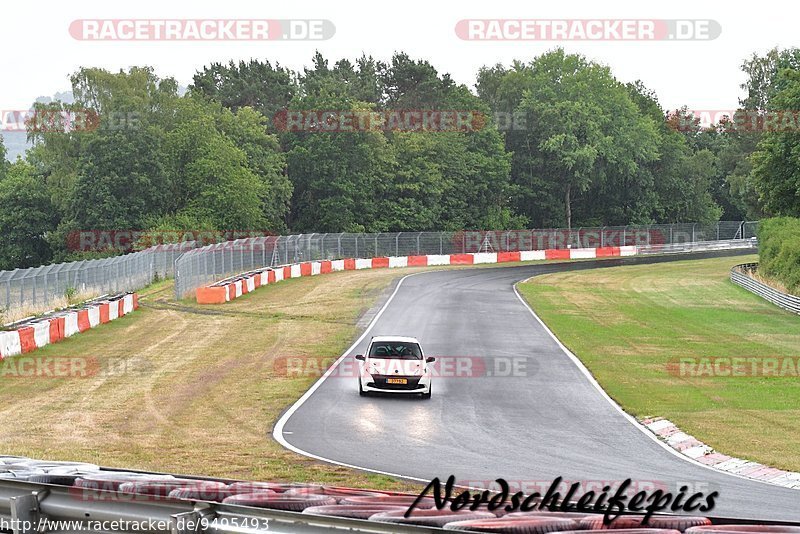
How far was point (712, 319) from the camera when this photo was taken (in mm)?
43906

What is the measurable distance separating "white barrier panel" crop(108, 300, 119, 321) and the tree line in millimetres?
36559

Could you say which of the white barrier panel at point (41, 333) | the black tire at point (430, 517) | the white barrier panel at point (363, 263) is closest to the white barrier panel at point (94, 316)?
the white barrier panel at point (41, 333)

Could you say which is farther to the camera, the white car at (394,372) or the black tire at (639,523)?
the white car at (394,372)

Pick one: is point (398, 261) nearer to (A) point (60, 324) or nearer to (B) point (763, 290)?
(B) point (763, 290)

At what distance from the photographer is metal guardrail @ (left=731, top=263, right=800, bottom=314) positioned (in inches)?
1821

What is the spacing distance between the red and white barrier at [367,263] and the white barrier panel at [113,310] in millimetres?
7244

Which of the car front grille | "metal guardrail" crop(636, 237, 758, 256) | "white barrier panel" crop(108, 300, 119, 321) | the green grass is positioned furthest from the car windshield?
"metal guardrail" crop(636, 237, 758, 256)

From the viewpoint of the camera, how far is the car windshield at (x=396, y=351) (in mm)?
24156

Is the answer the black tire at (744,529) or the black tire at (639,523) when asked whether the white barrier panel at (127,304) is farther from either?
the black tire at (744,529)

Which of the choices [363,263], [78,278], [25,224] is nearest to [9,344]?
[78,278]

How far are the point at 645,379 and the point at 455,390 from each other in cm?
554

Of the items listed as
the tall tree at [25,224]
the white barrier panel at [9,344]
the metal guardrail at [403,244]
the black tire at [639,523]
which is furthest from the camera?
the tall tree at [25,224]

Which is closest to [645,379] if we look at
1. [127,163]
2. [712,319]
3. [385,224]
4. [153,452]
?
[153,452]

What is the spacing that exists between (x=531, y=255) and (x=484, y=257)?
19.5ft
